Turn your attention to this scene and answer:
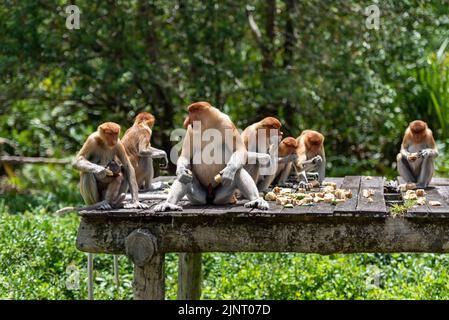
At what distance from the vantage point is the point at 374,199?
5.09 m

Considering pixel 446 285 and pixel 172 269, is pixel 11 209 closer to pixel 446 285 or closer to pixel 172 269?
pixel 172 269

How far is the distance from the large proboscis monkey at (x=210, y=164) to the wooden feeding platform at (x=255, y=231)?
241 millimetres

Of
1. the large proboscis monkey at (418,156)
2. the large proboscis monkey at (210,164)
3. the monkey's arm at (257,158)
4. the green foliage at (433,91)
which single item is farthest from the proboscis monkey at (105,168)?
the green foliage at (433,91)

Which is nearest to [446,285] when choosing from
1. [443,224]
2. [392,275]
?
[392,275]

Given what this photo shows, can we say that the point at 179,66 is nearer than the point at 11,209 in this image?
No

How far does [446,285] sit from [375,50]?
4.06m

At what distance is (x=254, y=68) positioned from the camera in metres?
9.81

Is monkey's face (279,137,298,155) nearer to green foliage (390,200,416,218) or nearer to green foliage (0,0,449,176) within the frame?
green foliage (390,200,416,218)

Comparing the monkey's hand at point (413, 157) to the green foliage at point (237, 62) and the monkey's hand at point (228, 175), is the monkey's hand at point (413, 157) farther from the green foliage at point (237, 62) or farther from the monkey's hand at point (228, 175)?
the green foliage at point (237, 62)

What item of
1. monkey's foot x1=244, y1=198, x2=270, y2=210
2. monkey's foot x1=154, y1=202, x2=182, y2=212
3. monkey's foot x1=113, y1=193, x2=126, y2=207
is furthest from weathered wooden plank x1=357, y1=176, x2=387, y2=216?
monkey's foot x1=113, y1=193, x2=126, y2=207

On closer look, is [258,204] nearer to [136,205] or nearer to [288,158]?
[136,205]

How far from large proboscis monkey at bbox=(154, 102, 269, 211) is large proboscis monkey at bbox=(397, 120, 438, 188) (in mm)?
1776

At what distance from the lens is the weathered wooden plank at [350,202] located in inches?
175

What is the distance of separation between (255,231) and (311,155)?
2.14 metres
